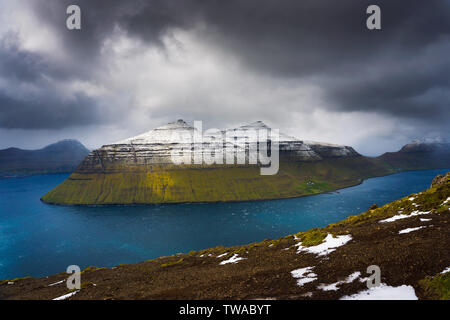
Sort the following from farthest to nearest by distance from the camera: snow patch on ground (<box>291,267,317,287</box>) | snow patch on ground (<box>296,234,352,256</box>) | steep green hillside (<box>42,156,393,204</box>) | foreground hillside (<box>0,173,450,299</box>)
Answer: steep green hillside (<box>42,156,393,204</box>) < snow patch on ground (<box>296,234,352,256</box>) < snow patch on ground (<box>291,267,317,287</box>) < foreground hillside (<box>0,173,450,299</box>)

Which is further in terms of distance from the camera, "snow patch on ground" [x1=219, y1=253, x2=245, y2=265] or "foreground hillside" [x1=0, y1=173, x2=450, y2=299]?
"snow patch on ground" [x1=219, y1=253, x2=245, y2=265]

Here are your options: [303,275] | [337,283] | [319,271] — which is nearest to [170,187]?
[303,275]

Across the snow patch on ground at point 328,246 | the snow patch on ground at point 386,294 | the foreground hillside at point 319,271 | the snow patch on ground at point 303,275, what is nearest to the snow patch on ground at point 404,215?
the foreground hillside at point 319,271

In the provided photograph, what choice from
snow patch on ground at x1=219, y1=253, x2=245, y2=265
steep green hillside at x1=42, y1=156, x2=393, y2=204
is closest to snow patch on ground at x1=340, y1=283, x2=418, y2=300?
snow patch on ground at x1=219, y1=253, x2=245, y2=265

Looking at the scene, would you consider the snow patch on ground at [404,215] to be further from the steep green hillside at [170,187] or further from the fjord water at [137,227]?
the steep green hillside at [170,187]

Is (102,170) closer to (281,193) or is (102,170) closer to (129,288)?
(281,193)

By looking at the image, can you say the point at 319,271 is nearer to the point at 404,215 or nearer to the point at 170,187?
the point at 404,215

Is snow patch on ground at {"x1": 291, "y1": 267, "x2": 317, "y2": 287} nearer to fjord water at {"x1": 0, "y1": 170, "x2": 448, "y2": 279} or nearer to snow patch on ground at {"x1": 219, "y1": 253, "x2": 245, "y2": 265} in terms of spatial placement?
snow patch on ground at {"x1": 219, "y1": 253, "x2": 245, "y2": 265}
